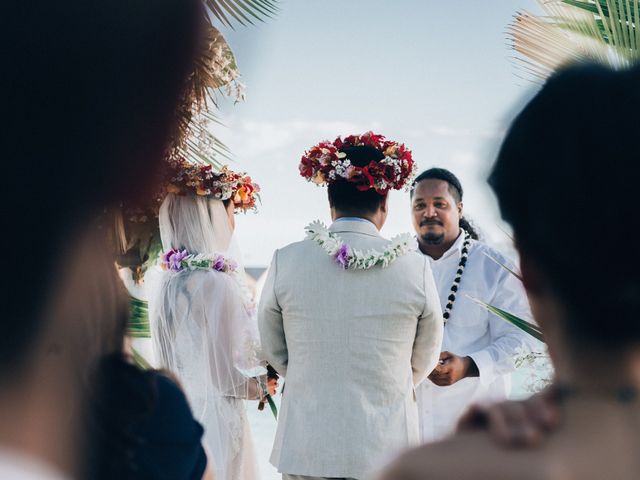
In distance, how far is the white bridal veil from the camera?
14.2ft

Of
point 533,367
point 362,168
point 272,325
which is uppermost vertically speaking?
point 362,168

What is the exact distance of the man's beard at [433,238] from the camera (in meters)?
4.97

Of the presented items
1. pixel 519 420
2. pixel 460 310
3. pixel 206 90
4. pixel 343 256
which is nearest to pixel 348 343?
pixel 343 256

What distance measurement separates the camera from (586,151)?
894 mm

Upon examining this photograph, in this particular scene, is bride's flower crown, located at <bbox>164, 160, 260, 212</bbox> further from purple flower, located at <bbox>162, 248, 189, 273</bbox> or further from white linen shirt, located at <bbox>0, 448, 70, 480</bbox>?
white linen shirt, located at <bbox>0, 448, 70, 480</bbox>

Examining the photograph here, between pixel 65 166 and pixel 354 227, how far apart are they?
9.76 ft

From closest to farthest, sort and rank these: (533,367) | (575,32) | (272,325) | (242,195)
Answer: (575,32), (272,325), (533,367), (242,195)

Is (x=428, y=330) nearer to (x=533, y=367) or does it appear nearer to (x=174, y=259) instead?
(x=533, y=367)

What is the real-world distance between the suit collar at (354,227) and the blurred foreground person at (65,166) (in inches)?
112

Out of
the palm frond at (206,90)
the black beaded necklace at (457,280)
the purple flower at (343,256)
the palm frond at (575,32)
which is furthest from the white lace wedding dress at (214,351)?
the palm frond at (206,90)

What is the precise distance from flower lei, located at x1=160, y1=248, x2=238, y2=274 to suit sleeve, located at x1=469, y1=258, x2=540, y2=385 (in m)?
1.43

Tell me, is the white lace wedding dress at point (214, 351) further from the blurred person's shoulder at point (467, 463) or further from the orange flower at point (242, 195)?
the blurred person's shoulder at point (467, 463)

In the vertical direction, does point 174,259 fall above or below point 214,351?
above

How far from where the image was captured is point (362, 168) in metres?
3.94
